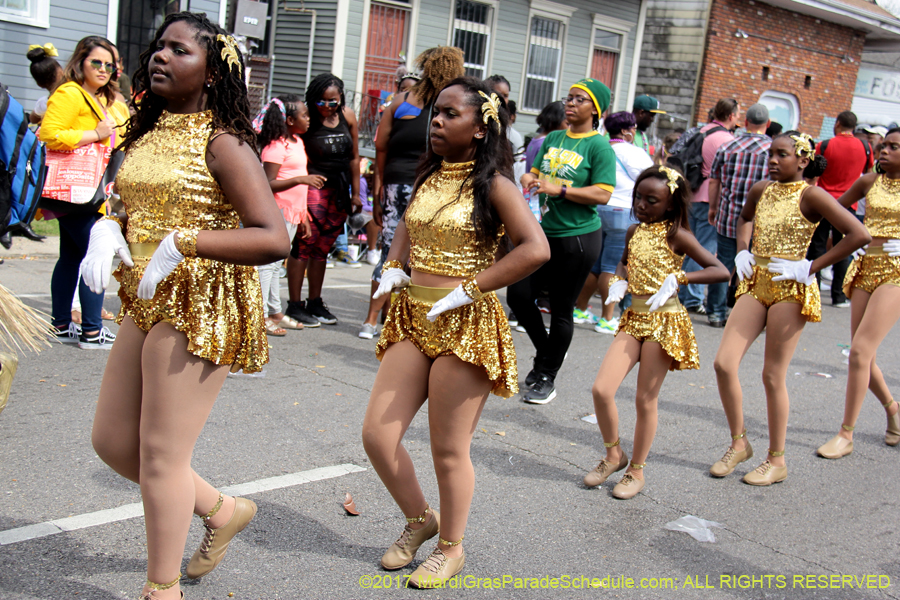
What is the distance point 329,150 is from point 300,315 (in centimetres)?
145

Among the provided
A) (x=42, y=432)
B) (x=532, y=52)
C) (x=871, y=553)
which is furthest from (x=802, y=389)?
(x=532, y=52)

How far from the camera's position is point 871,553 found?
3.73 m

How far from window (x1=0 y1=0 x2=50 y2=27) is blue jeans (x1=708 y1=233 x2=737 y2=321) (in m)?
9.28

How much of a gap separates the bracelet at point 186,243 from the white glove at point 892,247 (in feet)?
14.0

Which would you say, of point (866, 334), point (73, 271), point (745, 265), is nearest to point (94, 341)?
point (73, 271)

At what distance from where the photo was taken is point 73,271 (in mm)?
5605

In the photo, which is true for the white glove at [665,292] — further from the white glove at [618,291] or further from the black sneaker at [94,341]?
the black sneaker at [94,341]

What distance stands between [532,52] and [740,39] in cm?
645

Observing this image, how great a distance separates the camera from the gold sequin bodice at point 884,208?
16.6ft

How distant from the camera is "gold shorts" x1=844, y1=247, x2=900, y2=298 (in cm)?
495

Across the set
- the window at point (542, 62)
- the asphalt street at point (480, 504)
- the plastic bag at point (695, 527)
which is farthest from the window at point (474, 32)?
the plastic bag at point (695, 527)

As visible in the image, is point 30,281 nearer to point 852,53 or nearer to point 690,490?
point 690,490

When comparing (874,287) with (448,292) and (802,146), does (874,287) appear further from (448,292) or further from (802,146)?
(448,292)

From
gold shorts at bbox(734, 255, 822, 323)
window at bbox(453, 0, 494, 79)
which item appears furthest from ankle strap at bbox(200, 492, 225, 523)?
window at bbox(453, 0, 494, 79)
